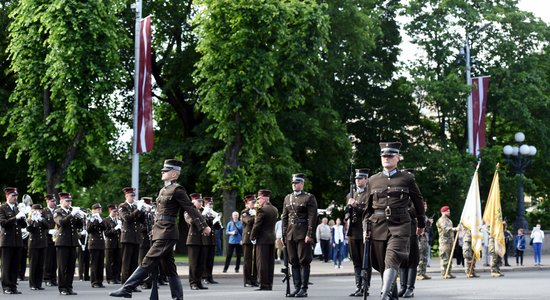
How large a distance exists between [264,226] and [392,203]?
669cm

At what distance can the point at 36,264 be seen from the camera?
21.2m

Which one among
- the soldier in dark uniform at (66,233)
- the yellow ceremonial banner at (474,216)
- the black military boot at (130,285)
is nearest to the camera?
the black military boot at (130,285)

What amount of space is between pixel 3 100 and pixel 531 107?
82.4 feet

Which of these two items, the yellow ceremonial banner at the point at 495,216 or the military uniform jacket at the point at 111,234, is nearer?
the military uniform jacket at the point at 111,234

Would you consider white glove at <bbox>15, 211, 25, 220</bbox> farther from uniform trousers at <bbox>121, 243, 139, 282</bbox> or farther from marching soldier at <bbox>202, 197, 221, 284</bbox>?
marching soldier at <bbox>202, 197, 221, 284</bbox>

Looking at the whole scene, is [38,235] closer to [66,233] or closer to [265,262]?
[66,233]

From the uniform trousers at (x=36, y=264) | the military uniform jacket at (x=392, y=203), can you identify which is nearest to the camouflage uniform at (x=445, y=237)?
the uniform trousers at (x=36, y=264)

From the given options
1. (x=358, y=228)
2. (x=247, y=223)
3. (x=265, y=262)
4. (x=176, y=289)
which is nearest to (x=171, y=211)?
(x=176, y=289)

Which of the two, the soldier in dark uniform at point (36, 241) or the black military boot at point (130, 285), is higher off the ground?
Result: the soldier in dark uniform at point (36, 241)

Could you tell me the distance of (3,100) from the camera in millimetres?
40375

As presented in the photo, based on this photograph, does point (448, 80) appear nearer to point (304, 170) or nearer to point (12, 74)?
point (304, 170)

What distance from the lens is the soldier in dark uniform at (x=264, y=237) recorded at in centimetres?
2042

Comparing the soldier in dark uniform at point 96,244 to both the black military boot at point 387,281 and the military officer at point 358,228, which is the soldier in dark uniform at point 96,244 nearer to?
the military officer at point 358,228

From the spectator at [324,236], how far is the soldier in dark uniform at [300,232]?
20.2 metres
